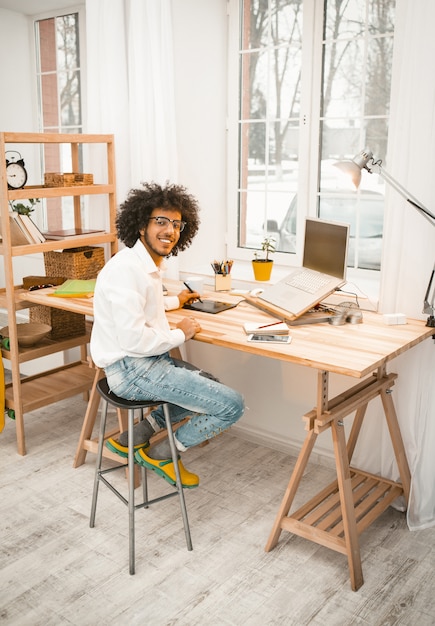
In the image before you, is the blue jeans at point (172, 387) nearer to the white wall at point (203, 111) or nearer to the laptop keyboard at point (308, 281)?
the laptop keyboard at point (308, 281)

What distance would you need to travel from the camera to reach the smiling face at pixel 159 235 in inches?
97.5

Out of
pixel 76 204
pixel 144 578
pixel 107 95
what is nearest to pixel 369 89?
pixel 107 95

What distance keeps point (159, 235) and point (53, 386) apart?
147cm

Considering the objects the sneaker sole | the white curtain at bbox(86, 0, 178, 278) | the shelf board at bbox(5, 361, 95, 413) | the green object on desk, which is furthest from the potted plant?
the sneaker sole

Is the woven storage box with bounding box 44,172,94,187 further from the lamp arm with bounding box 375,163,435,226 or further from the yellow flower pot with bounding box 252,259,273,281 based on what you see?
the lamp arm with bounding box 375,163,435,226

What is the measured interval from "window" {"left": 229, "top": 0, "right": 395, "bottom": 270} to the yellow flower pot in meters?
0.26

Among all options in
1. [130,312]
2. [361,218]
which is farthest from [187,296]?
[361,218]

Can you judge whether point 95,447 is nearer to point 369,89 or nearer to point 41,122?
point 369,89

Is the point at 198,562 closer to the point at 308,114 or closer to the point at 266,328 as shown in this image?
the point at 266,328

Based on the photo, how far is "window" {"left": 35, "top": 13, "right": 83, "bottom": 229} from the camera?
418cm

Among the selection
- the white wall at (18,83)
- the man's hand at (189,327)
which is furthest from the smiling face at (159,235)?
the white wall at (18,83)

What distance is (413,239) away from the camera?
2535 millimetres

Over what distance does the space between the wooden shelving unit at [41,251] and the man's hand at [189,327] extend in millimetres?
1051

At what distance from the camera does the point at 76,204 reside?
3.73 m
